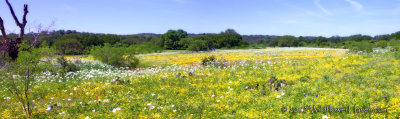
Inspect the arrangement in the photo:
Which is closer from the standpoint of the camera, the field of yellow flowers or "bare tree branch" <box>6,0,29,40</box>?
the field of yellow flowers

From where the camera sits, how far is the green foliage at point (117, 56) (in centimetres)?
2367

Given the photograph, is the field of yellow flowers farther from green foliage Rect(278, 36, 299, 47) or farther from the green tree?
green foliage Rect(278, 36, 299, 47)

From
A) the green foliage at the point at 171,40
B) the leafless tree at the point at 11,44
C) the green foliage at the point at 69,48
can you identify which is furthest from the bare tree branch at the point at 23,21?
the green foliage at the point at 171,40

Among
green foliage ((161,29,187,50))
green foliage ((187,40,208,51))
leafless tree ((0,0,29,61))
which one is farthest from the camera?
green foliage ((161,29,187,50))

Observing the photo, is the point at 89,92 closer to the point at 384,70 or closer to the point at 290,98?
the point at 290,98

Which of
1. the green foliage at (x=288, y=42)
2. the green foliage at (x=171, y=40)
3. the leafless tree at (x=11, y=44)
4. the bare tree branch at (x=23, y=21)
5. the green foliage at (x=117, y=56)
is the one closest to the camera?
the leafless tree at (x=11, y=44)

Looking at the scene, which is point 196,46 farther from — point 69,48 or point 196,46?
point 69,48

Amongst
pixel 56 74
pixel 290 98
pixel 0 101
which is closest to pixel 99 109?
pixel 0 101

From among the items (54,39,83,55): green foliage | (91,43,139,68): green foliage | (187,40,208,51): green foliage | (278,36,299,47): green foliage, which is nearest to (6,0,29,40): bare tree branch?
(54,39,83,55): green foliage

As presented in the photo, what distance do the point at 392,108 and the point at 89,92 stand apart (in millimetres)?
10666

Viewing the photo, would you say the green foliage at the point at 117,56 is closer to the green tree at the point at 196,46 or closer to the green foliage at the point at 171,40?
the green tree at the point at 196,46

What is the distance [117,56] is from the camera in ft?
77.4

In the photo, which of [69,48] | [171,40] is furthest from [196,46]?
[69,48]

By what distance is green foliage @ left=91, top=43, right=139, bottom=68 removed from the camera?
23672 millimetres
